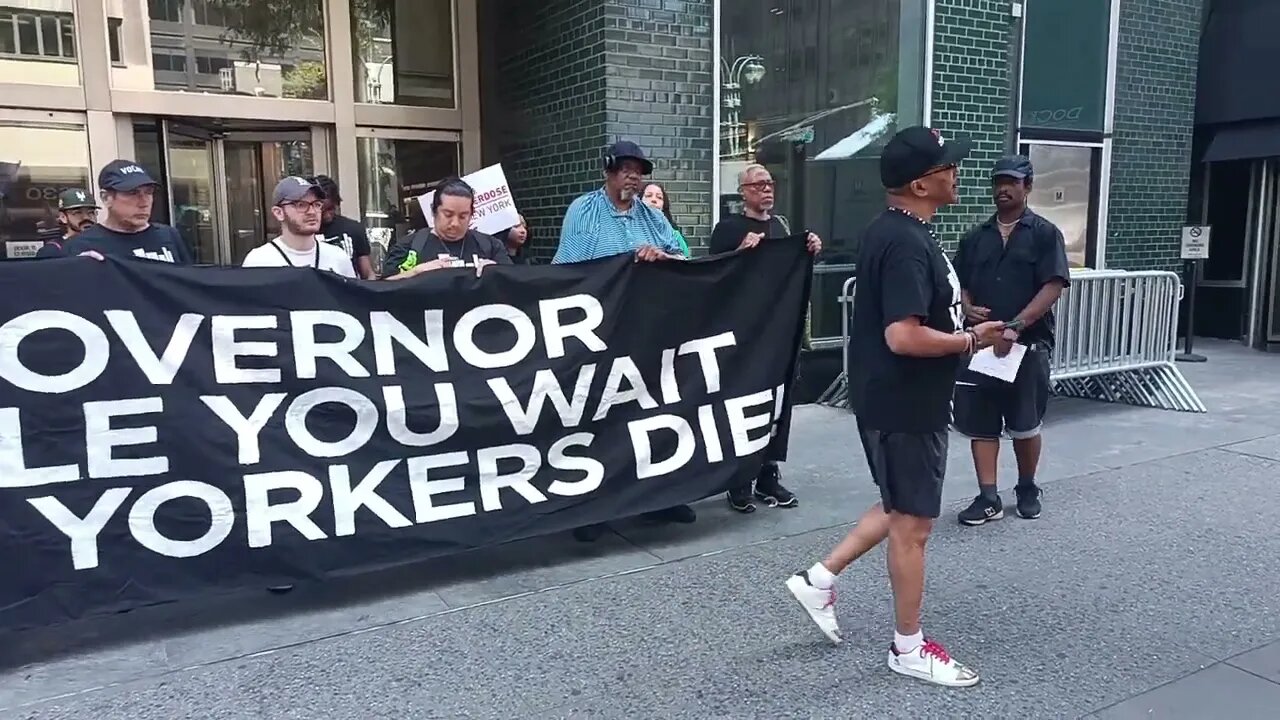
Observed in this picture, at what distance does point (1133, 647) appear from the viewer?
3551mm

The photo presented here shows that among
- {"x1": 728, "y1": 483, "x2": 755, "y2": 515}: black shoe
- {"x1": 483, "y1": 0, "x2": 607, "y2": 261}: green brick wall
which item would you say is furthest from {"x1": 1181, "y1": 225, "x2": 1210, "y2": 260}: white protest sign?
{"x1": 728, "y1": 483, "x2": 755, "y2": 515}: black shoe

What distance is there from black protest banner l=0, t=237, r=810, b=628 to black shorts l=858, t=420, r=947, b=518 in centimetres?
148

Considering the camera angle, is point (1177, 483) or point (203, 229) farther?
point (203, 229)

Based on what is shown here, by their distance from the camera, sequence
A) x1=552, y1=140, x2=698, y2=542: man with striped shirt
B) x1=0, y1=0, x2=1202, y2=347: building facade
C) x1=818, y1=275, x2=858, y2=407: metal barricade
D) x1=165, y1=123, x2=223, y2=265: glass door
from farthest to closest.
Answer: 1. x1=818, y1=275, x2=858, y2=407: metal barricade
2. x1=165, y1=123, x2=223, y2=265: glass door
3. x1=0, y1=0, x2=1202, y2=347: building facade
4. x1=552, y1=140, x2=698, y2=542: man with striped shirt

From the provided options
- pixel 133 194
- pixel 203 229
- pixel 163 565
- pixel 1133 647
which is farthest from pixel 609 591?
pixel 203 229

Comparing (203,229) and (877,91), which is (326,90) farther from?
(877,91)

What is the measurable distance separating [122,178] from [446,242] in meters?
1.41

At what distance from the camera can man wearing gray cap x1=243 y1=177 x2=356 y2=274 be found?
4.24 meters

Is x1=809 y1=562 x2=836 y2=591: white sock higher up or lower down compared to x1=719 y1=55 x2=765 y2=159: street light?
lower down

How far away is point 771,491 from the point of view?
5.28 metres

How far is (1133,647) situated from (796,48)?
575cm

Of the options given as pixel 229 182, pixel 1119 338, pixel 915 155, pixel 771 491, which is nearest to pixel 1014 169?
pixel 915 155

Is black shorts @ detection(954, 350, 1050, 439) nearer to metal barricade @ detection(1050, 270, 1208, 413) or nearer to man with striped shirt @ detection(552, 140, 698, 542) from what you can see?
man with striped shirt @ detection(552, 140, 698, 542)

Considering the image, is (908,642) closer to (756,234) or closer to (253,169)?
(756,234)
